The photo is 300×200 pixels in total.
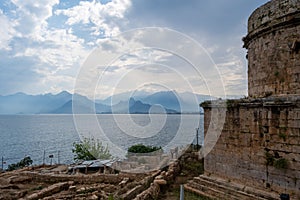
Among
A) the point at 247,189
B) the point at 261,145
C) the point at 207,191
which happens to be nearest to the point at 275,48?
the point at 261,145

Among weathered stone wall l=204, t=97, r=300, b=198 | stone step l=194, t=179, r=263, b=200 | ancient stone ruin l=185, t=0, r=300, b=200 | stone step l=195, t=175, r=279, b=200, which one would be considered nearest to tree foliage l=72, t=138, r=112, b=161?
ancient stone ruin l=185, t=0, r=300, b=200

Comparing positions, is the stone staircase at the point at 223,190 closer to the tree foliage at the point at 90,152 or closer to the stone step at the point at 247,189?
the stone step at the point at 247,189

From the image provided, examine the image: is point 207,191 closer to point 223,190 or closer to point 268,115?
point 223,190

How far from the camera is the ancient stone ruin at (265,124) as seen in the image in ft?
26.1

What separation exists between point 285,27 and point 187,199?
771 centimetres

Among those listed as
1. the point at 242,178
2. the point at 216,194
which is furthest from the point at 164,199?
the point at 242,178

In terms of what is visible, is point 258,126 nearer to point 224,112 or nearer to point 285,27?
point 224,112

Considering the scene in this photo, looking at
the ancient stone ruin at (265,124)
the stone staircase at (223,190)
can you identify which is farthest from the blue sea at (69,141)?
the ancient stone ruin at (265,124)

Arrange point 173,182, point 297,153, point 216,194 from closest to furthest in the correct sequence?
point 297,153 → point 216,194 → point 173,182

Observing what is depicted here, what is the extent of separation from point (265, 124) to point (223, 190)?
10.2 ft

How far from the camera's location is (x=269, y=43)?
9.77m

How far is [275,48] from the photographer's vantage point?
950 cm

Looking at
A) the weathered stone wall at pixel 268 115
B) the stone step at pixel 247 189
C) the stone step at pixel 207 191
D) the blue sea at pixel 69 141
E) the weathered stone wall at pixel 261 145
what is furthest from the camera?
the blue sea at pixel 69 141

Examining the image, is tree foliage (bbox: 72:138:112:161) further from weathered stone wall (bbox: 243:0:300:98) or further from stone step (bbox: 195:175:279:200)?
weathered stone wall (bbox: 243:0:300:98)
